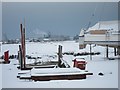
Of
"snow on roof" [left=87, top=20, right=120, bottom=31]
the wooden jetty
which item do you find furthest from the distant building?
the wooden jetty

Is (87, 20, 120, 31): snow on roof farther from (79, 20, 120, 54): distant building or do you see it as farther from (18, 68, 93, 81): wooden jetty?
(18, 68, 93, 81): wooden jetty

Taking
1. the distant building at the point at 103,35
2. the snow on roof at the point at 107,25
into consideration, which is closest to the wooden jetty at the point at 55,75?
the distant building at the point at 103,35

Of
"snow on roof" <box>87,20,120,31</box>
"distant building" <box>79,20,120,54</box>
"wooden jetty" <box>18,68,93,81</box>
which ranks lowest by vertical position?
"wooden jetty" <box>18,68,93,81</box>

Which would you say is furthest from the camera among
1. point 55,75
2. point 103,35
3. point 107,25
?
point 107,25

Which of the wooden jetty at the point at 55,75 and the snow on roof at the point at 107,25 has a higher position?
the snow on roof at the point at 107,25

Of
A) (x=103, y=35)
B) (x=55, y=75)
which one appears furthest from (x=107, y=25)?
(x=55, y=75)

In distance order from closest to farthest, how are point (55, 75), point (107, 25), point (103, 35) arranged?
point (55, 75) → point (103, 35) → point (107, 25)

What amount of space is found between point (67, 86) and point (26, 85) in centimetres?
131

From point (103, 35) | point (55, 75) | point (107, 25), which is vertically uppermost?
point (107, 25)

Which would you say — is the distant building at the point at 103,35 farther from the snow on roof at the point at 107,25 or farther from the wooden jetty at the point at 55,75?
the wooden jetty at the point at 55,75

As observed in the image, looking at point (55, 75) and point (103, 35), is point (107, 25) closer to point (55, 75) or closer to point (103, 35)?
point (103, 35)

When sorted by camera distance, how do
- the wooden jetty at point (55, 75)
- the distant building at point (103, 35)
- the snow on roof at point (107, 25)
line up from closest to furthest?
the wooden jetty at point (55, 75)
the distant building at point (103, 35)
the snow on roof at point (107, 25)

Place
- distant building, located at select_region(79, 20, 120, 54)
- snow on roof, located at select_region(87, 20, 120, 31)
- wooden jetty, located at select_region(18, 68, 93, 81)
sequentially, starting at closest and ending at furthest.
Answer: wooden jetty, located at select_region(18, 68, 93, 81), distant building, located at select_region(79, 20, 120, 54), snow on roof, located at select_region(87, 20, 120, 31)

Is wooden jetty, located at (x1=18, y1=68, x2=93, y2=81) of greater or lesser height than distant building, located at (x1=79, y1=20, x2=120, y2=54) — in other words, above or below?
below
